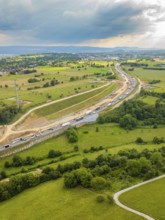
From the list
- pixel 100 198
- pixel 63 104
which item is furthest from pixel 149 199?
pixel 63 104

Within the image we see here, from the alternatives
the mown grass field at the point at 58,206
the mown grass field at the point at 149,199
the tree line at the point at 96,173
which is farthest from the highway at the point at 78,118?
the mown grass field at the point at 149,199

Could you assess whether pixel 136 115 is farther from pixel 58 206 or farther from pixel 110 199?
pixel 58 206

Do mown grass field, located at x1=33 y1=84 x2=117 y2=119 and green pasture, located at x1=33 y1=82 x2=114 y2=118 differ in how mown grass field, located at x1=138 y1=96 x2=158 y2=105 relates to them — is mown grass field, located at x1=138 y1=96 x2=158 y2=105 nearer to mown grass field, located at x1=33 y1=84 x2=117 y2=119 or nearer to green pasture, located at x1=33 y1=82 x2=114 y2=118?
mown grass field, located at x1=33 y1=84 x2=117 y2=119

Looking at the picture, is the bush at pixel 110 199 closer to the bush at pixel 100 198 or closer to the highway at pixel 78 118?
the bush at pixel 100 198

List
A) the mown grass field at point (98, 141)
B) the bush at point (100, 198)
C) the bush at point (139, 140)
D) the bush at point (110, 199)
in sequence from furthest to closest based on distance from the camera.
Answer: the bush at point (139, 140) → the mown grass field at point (98, 141) → the bush at point (100, 198) → the bush at point (110, 199)

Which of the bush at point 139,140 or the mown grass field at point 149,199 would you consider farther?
the bush at point 139,140

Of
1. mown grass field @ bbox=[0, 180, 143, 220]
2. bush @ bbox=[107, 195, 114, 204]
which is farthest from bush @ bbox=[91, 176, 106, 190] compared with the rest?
bush @ bbox=[107, 195, 114, 204]

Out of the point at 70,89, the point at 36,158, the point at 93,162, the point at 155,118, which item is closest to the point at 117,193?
the point at 93,162
